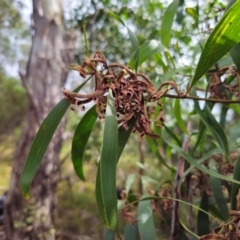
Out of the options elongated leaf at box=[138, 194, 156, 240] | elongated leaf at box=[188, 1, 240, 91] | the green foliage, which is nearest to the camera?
elongated leaf at box=[188, 1, 240, 91]

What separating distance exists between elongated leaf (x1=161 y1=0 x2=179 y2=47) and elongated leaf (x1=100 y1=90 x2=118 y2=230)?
208mm

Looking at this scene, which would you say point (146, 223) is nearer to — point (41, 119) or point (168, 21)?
point (168, 21)

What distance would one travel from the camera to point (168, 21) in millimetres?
406

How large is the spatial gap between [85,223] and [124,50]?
3.56 feet

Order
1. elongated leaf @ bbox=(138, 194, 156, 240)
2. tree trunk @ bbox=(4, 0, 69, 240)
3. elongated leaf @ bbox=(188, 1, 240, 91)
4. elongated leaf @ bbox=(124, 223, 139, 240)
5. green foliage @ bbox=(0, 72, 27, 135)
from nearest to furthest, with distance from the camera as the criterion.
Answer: elongated leaf @ bbox=(188, 1, 240, 91) → elongated leaf @ bbox=(138, 194, 156, 240) → elongated leaf @ bbox=(124, 223, 139, 240) → tree trunk @ bbox=(4, 0, 69, 240) → green foliage @ bbox=(0, 72, 27, 135)

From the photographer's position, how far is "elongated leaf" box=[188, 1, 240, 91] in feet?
0.71

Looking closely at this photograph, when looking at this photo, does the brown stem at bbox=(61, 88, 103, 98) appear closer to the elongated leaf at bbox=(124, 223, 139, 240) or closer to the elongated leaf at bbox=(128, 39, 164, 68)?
the elongated leaf at bbox=(128, 39, 164, 68)

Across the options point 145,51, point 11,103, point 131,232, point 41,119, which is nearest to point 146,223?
point 131,232

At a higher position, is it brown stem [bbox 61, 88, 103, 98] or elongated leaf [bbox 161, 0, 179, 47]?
elongated leaf [bbox 161, 0, 179, 47]

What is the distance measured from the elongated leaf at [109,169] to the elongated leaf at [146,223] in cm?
10

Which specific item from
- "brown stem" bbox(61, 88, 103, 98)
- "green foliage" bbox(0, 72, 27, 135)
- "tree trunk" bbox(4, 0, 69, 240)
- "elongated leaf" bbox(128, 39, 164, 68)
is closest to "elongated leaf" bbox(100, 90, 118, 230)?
"brown stem" bbox(61, 88, 103, 98)

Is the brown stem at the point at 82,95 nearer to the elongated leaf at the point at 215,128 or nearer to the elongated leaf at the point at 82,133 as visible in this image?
the elongated leaf at the point at 82,133

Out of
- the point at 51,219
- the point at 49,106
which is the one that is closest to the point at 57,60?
the point at 49,106

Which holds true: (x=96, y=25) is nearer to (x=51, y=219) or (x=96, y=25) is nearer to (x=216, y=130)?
(x=51, y=219)
